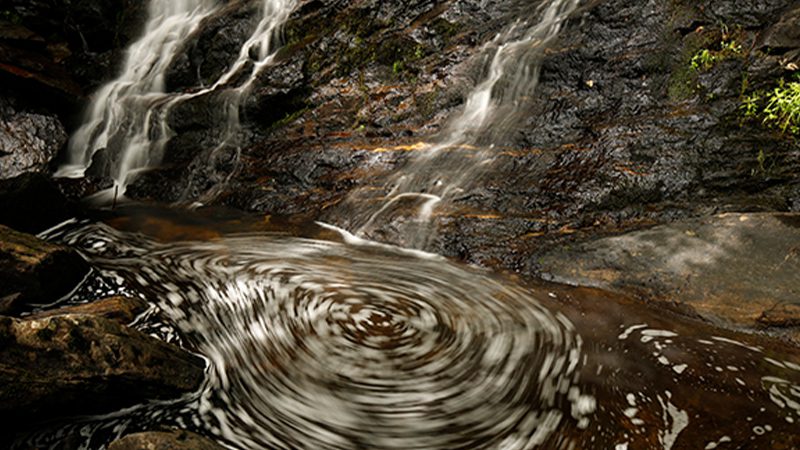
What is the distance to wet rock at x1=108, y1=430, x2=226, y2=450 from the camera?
219 centimetres

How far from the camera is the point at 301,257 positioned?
18.9ft

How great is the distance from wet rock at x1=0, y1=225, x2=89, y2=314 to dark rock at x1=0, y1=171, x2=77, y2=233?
184 centimetres

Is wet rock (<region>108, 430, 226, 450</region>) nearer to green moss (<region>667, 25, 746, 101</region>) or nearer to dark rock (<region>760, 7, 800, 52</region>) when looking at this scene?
green moss (<region>667, 25, 746, 101</region>)

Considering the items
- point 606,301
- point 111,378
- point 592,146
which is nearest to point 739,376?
point 606,301

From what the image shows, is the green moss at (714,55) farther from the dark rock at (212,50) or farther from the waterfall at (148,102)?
the dark rock at (212,50)

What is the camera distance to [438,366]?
142 inches

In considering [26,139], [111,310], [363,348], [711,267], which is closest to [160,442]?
[363,348]

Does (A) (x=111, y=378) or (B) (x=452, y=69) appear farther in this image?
(B) (x=452, y=69)

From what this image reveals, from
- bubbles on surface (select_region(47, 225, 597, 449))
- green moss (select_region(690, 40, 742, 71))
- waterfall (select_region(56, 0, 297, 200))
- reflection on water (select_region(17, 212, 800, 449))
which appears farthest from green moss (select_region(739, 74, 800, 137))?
waterfall (select_region(56, 0, 297, 200))

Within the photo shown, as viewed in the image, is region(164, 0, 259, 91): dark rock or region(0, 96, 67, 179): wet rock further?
region(164, 0, 259, 91): dark rock

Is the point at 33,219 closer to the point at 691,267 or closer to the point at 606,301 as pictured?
the point at 606,301

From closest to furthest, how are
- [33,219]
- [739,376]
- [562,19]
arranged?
[739,376] → [33,219] → [562,19]

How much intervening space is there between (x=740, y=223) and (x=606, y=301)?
1843mm

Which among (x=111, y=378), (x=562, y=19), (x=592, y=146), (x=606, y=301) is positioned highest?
(x=562, y=19)
